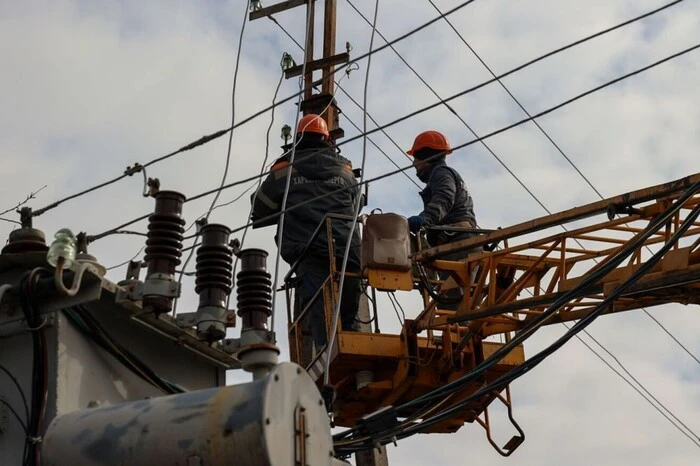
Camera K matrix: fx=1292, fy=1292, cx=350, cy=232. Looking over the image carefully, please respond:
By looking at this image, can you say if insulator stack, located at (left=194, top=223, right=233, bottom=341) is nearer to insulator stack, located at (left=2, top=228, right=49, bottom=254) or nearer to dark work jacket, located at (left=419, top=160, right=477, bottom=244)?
insulator stack, located at (left=2, top=228, right=49, bottom=254)

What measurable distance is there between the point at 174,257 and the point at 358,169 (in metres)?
6.78

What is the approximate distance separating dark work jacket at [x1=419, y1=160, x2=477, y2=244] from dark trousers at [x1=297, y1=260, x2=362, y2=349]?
924 mm

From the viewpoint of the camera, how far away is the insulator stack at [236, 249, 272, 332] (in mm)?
6555

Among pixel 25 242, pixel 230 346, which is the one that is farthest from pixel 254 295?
pixel 25 242

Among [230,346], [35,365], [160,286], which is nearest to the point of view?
[35,365]

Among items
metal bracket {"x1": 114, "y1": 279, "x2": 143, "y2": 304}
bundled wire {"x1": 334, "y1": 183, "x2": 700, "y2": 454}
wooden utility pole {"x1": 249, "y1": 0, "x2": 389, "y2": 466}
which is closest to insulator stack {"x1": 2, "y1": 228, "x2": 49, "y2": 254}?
metal bracket {"x1": 114, "y1": 279, "x2": 143, "y2": 304}

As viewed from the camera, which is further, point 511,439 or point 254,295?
point 511,439

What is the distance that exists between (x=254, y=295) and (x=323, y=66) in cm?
979

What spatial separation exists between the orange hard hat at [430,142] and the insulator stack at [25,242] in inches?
291

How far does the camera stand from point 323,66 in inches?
632

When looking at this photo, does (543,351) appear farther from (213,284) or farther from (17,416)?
(17,416)

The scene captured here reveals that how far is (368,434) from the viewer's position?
8.23 meters

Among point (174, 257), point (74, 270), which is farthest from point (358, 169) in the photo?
point (74, 270)

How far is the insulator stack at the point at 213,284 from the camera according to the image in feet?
21.2
